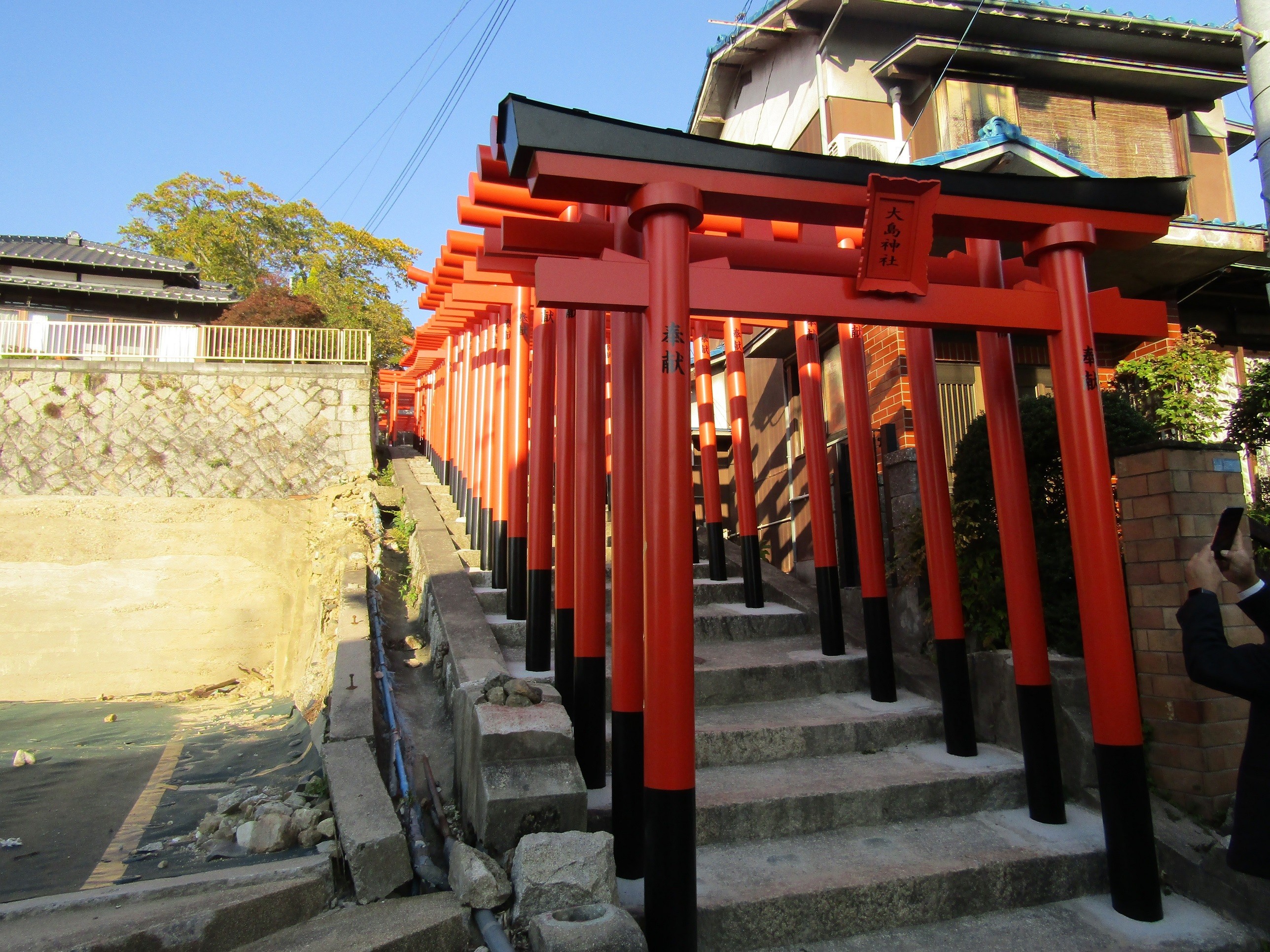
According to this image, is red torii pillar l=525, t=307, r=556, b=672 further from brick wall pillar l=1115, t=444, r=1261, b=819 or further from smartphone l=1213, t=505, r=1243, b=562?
smartphone l=1213, t=505, r=1243, b=562

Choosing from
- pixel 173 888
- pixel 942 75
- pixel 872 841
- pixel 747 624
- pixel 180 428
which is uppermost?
pixel 942 75

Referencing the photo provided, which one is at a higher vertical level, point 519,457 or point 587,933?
point 519,457

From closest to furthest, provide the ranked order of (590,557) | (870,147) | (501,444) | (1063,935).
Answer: (1063,935), (590,557), (501,444), (870,147)

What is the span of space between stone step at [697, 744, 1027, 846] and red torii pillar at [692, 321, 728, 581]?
3407 millimetres

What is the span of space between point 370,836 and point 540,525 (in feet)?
7.59

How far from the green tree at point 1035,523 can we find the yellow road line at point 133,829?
16.3ft

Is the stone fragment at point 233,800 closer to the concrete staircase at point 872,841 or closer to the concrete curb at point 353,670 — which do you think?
the concrete curb at point 353,670

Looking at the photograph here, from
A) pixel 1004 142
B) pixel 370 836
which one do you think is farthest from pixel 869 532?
pixel 1004 142

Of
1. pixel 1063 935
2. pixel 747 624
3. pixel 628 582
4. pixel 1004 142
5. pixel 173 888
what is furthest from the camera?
pixel 1004 142

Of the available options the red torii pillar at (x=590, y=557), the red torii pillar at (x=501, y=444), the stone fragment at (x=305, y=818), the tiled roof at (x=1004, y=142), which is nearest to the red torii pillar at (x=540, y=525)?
the red torii pillar at (x=590, y=557)

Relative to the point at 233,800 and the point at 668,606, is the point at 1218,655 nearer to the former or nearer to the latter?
the point at 668,606

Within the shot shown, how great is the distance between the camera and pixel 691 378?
338cm

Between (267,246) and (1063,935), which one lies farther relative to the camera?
(267,246)

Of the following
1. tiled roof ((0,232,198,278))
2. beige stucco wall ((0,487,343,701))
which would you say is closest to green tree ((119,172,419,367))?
tiled roof ((0,232,198,278))
